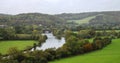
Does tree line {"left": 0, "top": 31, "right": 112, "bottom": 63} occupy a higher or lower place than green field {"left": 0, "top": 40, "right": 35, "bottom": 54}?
higher

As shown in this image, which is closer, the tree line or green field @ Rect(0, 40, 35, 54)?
the tree line

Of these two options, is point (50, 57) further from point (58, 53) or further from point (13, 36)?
point (13, 36)

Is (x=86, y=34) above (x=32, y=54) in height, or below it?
below

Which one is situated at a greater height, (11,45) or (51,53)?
(51,53)

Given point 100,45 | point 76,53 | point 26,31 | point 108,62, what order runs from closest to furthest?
point 108,62
point 76,53
point 100,45
point 26,31

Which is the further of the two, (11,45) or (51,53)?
(11,45)

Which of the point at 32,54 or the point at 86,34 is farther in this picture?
the point at 86,34

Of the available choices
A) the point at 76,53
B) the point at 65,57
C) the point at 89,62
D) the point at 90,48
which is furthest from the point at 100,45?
the point at 89,62

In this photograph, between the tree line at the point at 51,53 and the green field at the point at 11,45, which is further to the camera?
the green field at the point at 11,45

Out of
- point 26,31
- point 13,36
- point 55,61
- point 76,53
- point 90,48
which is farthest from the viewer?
point 26,31

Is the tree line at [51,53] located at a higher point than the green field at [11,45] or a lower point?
higher
